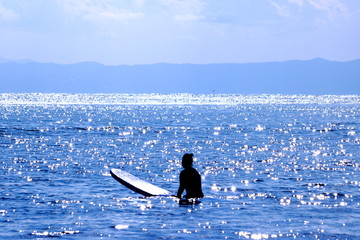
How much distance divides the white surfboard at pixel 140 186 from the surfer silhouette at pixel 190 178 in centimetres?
272

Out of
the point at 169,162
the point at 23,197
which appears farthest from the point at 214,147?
the point at 23,197

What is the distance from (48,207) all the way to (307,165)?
72.4ft

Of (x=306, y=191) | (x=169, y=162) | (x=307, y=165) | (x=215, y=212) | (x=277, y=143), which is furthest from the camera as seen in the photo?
(x=277, y=143)

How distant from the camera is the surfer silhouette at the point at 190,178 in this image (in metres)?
22.3

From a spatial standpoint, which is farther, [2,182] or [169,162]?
[169,162]

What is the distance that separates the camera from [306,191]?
29.9 meters

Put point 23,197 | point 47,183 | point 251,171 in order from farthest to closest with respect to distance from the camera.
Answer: point 251,171 < point 47,183 < point 23,197

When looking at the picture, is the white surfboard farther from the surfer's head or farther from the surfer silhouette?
the surfer's head

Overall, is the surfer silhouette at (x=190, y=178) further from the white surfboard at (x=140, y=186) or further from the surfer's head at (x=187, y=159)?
the white surfboard at (x=140, y=186)

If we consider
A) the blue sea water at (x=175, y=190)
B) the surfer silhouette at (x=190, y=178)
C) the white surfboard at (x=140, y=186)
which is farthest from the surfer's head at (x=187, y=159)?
the white surfboard at (x=140, y=186)

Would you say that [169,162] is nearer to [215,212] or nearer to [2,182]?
[2,182]

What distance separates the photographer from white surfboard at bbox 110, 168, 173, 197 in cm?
2681

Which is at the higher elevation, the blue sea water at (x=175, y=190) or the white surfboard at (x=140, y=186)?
the white surfboard at (x=140, y=186)

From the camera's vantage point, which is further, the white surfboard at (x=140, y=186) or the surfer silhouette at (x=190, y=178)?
the white surfboard at (x=140, y=186)
